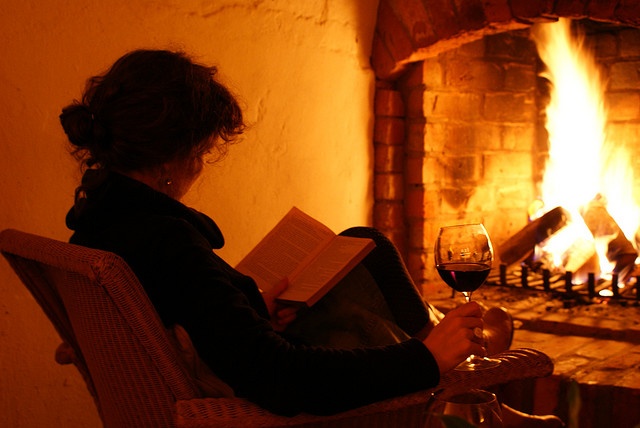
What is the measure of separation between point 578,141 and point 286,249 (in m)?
1.76

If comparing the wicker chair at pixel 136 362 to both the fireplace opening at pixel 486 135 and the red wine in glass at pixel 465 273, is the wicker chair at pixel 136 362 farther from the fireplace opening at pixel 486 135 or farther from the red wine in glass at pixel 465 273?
the fireplace opening at pixel 486 135

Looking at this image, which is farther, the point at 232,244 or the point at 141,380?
the point at 232,244

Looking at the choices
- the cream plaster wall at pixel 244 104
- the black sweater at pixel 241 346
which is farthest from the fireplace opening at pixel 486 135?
the black sweater at pixel 241 346

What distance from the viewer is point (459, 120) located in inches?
109

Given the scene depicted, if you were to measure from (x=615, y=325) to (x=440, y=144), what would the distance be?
3.01 ft

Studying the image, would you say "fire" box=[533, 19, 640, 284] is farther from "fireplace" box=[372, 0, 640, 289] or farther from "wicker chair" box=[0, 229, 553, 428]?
"wicker chair" box=[0, 229, 553, 428]

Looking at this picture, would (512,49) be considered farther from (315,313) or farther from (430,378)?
(430,378)

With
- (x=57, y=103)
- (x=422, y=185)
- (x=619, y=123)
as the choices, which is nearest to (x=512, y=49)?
(x=619, y=123)

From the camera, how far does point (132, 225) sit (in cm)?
109

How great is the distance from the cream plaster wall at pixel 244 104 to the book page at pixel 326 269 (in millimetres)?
714

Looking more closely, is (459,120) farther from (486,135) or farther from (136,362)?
(136,362)

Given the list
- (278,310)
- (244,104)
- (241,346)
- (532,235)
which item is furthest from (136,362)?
(532,235)

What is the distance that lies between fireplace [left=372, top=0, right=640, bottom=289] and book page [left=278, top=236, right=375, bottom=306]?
1.23 meters

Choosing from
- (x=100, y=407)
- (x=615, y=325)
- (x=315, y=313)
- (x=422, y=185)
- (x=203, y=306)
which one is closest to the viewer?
(x=203, y=306)
